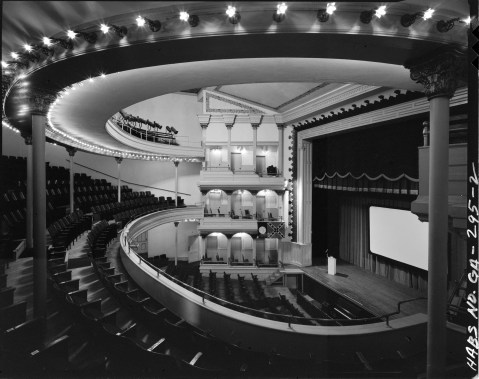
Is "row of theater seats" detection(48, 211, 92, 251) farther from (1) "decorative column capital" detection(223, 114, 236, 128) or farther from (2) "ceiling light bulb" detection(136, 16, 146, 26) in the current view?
(1) "decorative column capital" detection(223, 114, 236, 128)

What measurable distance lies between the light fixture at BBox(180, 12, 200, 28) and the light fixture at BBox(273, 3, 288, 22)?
0.83 m

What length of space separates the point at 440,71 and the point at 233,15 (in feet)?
8.98

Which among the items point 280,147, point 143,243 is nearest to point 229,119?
point 280,147

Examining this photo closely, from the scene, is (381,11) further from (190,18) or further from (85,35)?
(85,35)

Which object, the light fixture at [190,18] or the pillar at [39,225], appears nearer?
the light fixture at [190,18]

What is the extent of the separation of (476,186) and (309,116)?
8964mm

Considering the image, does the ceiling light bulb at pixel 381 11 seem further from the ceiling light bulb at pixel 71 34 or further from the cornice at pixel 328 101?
the cornice at pixel 328 101

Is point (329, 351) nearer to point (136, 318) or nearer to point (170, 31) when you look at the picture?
point (136, 318)


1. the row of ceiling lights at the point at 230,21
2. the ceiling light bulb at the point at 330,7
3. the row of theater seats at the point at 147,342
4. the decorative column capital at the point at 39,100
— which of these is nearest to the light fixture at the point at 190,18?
the row of ceiling lights at the point at 230,21

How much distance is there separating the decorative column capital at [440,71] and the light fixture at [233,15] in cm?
242

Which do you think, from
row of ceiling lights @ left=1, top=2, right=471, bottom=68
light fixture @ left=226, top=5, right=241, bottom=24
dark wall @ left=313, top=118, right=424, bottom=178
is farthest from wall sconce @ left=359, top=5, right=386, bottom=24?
dark wall @ left=313, top=118, right=424, bottom=178

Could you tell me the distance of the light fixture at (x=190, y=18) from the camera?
2.97m

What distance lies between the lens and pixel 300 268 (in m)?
12.2

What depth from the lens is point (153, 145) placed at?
43.0ft
